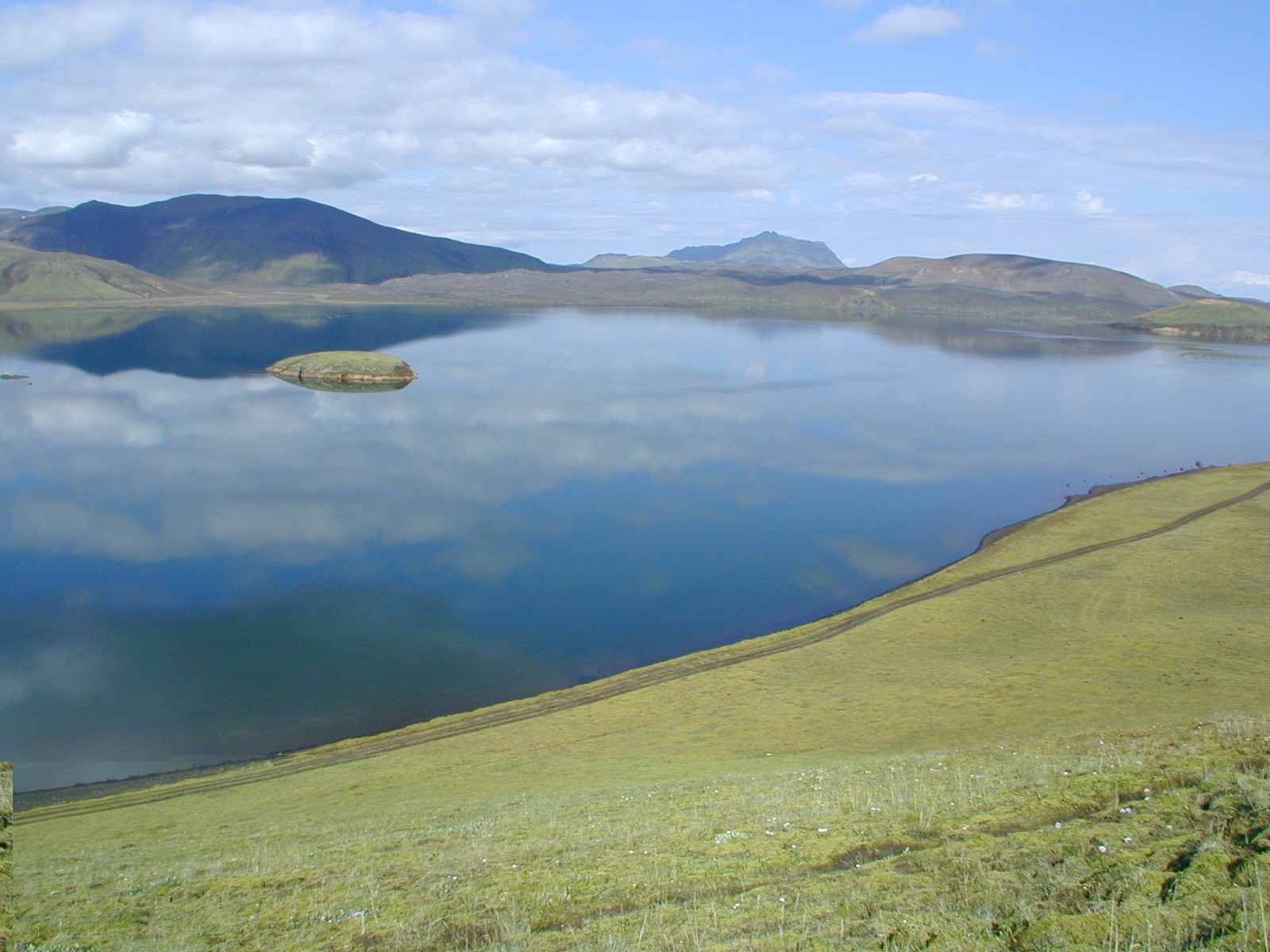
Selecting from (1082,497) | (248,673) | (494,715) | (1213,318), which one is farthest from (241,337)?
(1213,318)

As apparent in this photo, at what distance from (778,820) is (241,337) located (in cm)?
11577

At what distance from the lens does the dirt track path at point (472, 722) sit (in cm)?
1512

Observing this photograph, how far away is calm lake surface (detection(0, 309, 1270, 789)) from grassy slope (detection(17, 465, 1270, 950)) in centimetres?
330

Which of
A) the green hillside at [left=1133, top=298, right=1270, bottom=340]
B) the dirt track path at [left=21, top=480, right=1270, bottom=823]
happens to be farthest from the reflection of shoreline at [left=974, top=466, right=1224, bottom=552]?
the green hillside at [left=1133, top=298, right=1270, bottom=340]

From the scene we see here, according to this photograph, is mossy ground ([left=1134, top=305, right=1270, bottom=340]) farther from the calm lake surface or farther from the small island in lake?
the small island in lake

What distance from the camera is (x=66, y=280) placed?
17438 cm

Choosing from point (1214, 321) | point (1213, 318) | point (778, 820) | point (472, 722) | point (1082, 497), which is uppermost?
point (1213, 318)

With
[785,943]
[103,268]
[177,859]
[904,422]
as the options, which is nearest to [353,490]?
[177,859]

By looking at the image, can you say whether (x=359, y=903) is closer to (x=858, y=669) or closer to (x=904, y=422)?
(x=858, y=669)

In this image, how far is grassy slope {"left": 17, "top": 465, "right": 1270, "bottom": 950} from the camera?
639 centimetres

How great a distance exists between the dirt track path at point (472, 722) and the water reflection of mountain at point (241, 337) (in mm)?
63790

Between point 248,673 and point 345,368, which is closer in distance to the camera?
point 248,673

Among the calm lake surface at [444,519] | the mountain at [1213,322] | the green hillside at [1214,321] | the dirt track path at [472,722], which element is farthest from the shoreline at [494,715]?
the green hillside at [1214,321]

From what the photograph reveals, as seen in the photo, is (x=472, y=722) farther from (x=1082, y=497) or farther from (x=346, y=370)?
(x=346, y=370)
